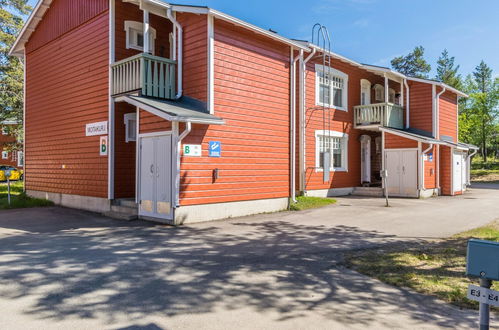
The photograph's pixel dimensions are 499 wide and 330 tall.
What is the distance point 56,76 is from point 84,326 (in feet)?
46.3

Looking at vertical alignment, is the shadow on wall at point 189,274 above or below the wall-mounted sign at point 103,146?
below

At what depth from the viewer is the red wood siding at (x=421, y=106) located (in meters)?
A: 19.7

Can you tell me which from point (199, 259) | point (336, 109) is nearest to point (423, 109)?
point (336, 109)

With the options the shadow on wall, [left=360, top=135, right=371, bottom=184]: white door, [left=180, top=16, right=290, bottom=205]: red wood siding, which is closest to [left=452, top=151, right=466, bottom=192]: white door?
[left=360, top=135, right=371, bottom=184]: white door

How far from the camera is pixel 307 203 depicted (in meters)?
14.2

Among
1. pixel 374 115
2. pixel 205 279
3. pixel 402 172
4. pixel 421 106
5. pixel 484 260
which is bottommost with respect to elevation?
pixel 205 279

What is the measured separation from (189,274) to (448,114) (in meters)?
20.4

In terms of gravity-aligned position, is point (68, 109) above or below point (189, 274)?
above

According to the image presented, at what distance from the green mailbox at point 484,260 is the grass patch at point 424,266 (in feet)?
7.27

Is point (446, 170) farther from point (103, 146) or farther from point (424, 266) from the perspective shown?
point (103, 146)

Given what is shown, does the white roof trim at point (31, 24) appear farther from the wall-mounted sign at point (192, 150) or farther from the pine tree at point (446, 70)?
the pine tree at point (446, 70)

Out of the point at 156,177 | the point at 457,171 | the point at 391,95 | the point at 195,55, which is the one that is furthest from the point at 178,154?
the point at 457,171

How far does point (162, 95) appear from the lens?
1171 centimetres

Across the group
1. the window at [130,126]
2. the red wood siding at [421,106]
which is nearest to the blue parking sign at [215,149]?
the window at [130,126]
